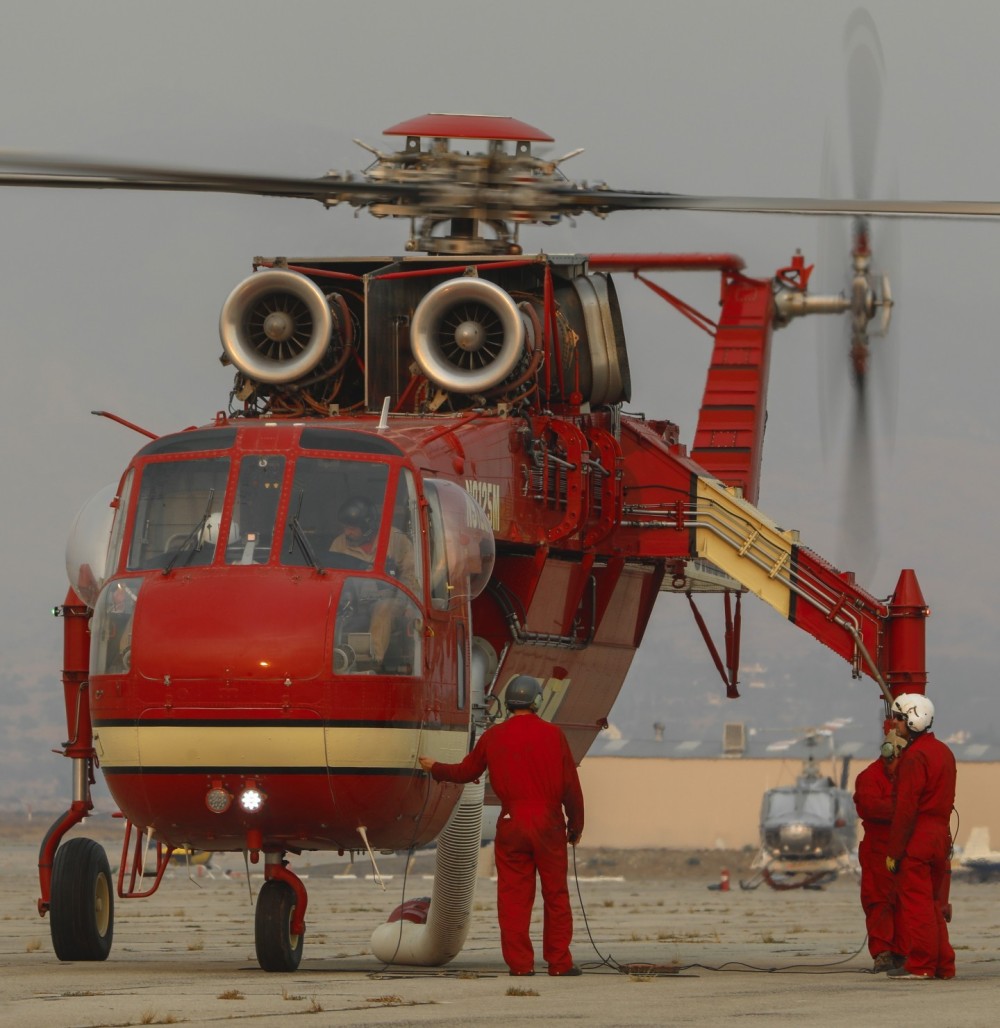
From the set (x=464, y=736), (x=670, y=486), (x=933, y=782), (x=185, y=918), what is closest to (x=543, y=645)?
(x=670, y=486)

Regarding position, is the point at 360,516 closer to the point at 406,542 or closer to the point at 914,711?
the point at 406,542

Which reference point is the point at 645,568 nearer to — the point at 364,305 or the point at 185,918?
the point at 364,305

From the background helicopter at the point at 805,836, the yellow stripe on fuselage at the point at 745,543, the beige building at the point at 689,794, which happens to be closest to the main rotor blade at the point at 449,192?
the yellow stripe on fuselage at the point at 745,543

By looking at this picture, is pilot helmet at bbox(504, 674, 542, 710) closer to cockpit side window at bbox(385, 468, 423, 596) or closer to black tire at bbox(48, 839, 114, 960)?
cockpit side window at bbox(385, 468, 423, 596)

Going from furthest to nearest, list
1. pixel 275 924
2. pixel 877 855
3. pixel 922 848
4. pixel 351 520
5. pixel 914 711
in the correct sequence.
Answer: pixel 877 855 < pixel 914 711 < pixel 922 848 < pixel 351 520 < pixel 275 924

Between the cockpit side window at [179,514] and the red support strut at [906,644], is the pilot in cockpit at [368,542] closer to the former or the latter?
the cockpit side window at [179,514]

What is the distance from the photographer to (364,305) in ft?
68.3

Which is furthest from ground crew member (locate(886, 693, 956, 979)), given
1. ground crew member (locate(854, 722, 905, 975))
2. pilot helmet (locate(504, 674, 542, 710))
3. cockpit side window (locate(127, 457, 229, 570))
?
cockpit side window (locate(127, 457, 229, 570))

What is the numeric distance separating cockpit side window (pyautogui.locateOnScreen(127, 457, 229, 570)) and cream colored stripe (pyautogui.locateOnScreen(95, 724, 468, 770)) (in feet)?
4.12

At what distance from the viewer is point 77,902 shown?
18297 millimetres

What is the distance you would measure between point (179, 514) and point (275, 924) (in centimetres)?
298

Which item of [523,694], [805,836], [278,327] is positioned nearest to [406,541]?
[523,694]

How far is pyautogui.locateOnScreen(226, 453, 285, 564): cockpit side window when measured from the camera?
15.8 m

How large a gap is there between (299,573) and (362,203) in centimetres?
476
